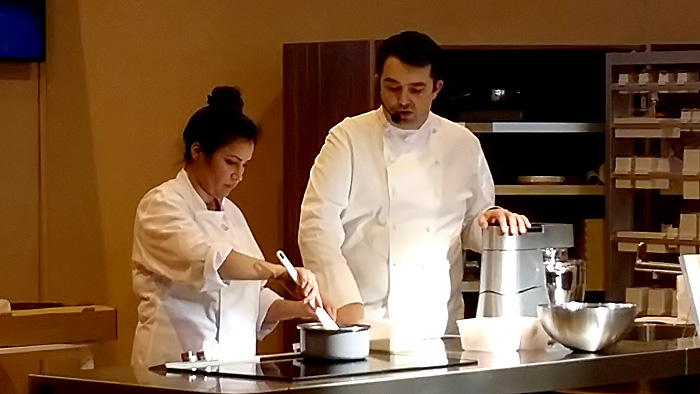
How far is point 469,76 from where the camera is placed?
4836mm

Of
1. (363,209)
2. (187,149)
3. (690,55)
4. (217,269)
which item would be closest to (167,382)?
(217,269)

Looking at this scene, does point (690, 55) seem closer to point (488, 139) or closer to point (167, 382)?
point (488, 139)

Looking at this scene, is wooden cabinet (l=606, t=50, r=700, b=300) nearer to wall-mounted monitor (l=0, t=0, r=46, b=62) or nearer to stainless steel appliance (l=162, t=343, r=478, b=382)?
stainless steel appliance (l=162, t=343, r=478, b=382)

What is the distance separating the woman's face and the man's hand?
58 centimetres

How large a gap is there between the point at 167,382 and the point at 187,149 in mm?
1061

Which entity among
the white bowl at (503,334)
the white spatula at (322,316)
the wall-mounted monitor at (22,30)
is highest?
the wall-mounted monitor at (22,30)

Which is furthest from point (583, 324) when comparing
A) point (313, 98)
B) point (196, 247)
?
point (313, 98)

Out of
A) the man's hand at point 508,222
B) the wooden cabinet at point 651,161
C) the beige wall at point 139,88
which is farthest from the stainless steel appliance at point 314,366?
the beige wall at point 139,88

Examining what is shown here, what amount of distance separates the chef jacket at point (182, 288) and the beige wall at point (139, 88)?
6.25ft

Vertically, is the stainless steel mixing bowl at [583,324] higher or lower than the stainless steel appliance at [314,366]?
higher

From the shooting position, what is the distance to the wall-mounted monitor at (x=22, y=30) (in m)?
4.78

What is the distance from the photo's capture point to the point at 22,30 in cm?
480

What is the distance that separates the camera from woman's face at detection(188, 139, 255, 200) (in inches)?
118

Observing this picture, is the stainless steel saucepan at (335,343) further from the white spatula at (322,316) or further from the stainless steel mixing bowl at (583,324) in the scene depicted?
the stainless steel mixing bowl at (583,324)
